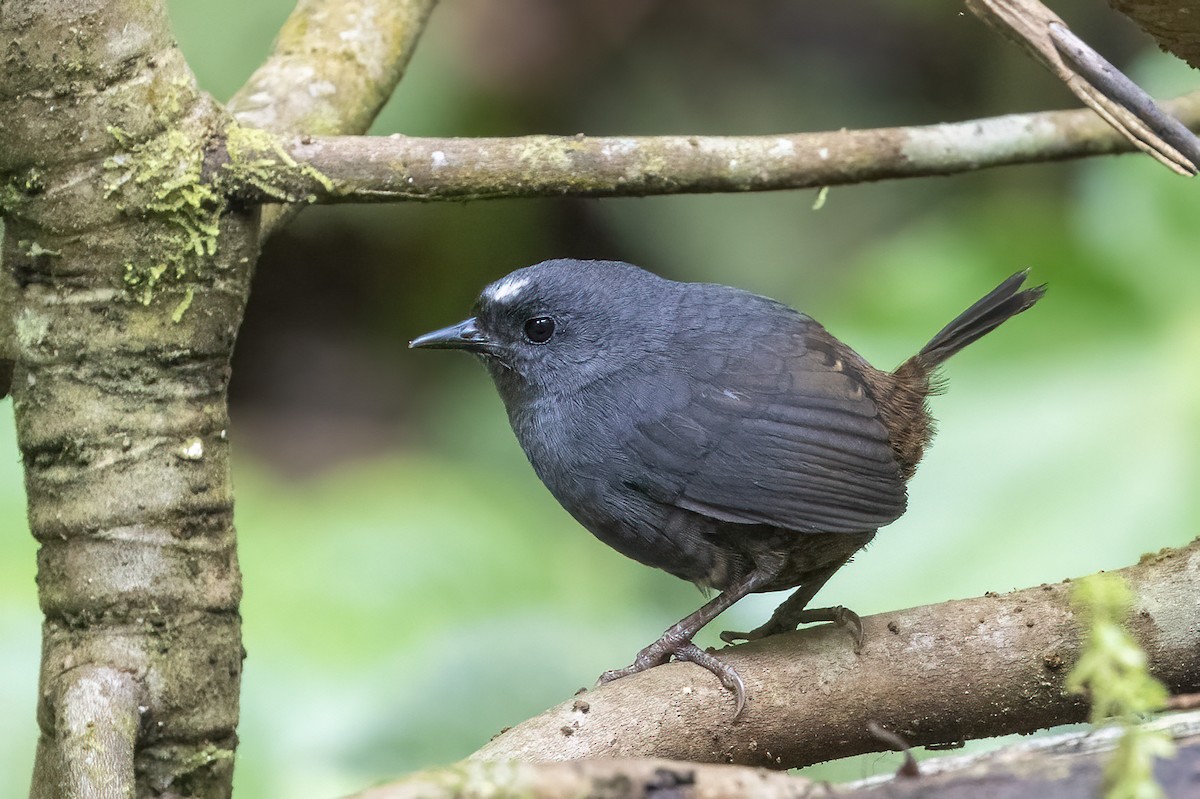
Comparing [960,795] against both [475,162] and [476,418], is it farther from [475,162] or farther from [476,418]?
[476,418]

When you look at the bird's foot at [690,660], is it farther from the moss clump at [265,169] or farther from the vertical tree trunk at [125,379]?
the moss clump at [265,169]

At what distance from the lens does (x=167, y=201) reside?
1.97m

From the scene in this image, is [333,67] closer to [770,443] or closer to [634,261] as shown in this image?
[770,443]

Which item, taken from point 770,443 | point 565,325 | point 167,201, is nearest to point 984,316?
point 770,443

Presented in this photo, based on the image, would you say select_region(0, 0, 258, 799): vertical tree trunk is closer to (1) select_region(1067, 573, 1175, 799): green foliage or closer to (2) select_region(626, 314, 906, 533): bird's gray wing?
(2) select_region(626, 314, 906, 533): bird's gray wing

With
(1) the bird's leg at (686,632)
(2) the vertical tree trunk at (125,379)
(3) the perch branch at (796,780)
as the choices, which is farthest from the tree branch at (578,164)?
(3) the perch branch at (796,780)

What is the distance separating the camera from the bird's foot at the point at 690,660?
2023 millimetres

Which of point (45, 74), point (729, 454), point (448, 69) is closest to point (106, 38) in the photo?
point (45, 74)

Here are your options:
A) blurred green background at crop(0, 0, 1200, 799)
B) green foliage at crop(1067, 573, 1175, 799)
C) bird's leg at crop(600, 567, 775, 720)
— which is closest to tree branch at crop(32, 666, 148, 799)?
bird's leg at crop(600, 567, 775, 720)

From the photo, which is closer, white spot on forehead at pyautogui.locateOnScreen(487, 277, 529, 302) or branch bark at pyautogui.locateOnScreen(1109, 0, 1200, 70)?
branch bark at pyautogui.locateOnScreen(1109, 0, 1200, 70)

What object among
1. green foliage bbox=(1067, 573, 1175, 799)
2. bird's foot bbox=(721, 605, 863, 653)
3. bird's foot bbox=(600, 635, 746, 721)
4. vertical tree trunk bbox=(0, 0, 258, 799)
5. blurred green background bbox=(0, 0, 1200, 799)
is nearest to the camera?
green foliage bbox=(1067, 573, 1175, 799)

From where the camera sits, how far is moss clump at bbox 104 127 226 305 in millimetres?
1947

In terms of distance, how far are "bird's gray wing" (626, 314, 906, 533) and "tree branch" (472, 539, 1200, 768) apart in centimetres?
28

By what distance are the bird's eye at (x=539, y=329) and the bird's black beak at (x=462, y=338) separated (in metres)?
0.09
